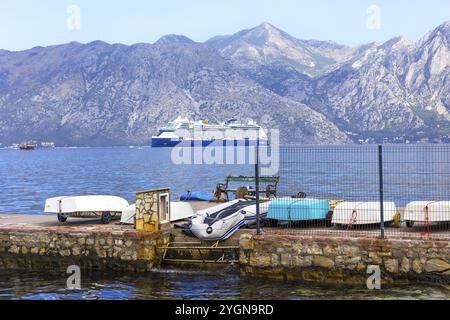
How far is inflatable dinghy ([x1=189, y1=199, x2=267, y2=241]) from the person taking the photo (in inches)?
608

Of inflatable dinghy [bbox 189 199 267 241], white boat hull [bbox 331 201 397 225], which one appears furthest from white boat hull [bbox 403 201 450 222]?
inflatable dinghy [bbox 189 199 267 241]

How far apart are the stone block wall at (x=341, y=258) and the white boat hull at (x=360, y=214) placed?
141 centimetres

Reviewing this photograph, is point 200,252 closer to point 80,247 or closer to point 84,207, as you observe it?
point 80,247

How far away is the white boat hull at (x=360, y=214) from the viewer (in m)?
14.6

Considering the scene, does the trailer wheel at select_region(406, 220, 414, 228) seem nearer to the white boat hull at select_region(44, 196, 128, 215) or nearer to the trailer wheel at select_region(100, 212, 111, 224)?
the white boat hull at select_region(44, 196, 128, 215)

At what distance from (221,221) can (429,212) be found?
16.9 ft

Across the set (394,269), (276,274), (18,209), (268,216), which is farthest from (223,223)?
(18,209)

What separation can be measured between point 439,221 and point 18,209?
97.7 feet

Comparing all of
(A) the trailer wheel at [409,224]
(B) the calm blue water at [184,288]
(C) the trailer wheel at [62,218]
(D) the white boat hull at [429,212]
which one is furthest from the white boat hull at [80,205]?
(D) the white boat hull at [429,212]

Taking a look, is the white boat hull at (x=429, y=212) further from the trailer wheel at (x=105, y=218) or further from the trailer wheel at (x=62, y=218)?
the trailer wheel at (x=62, y=218)

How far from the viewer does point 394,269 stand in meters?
13.1

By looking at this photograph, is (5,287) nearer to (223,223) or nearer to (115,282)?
(115,282)
